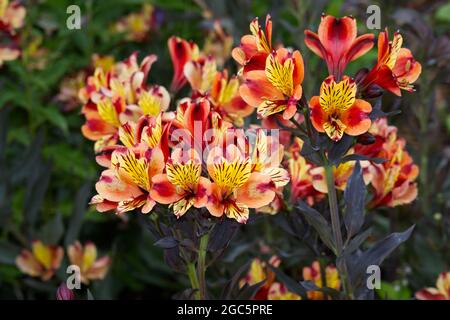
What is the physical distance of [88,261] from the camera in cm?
202

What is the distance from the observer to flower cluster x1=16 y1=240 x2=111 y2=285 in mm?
2014

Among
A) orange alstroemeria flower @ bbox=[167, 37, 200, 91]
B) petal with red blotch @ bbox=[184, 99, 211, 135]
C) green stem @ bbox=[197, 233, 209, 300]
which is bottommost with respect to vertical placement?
green stem @ bbox=[197, 233, 209, 300]

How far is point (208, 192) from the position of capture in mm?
1208

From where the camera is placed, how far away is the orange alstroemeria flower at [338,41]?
1.30 metres

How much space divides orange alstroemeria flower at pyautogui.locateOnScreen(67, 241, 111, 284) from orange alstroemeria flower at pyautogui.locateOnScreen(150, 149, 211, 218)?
830 millimetres

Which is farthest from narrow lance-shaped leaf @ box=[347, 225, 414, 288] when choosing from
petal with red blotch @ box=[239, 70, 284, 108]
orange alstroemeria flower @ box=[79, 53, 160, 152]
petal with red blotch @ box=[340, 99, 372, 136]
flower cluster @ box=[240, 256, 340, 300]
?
orange alstroemeria flower @ box=[79, 53, 160, 152]

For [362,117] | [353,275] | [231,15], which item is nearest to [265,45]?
Answer: [362,117]

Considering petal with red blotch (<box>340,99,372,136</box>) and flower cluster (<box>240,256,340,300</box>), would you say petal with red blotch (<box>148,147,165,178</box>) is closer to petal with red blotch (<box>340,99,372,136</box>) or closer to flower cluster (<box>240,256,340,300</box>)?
petal with red blotch (<box>340,99,372,136</box>)

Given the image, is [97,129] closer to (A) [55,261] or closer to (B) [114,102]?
(B) [114,102]

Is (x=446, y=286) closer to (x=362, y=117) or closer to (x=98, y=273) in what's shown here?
(x=362, y=117)

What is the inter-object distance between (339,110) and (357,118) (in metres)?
0.03

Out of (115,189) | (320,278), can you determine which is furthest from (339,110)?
(320,278)

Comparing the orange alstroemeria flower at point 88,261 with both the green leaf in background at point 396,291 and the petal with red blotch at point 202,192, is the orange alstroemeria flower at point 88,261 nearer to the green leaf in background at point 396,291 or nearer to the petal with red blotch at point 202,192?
the green leaf in background at point 396,291
